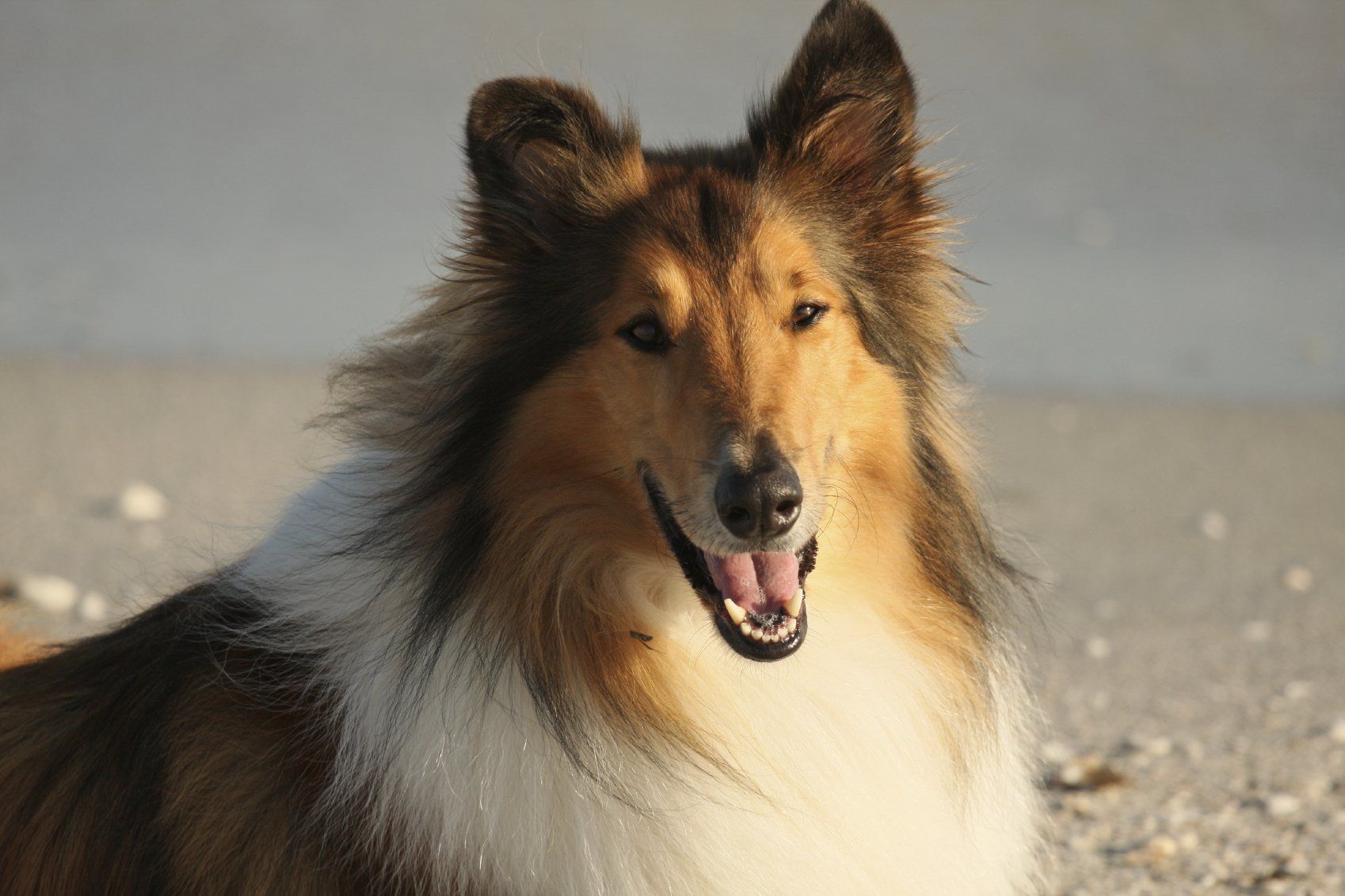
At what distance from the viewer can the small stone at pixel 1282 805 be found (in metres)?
4.35

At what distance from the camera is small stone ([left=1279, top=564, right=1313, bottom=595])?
266 inches

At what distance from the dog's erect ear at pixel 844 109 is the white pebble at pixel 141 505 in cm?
505

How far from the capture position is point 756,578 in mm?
2883

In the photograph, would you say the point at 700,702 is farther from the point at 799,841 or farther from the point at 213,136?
the point at 213,136

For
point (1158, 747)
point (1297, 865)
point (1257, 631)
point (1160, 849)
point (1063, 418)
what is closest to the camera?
point (1297, 865)

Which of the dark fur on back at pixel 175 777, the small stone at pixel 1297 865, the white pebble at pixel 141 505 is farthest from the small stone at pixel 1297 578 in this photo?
the white pebble at pixel 141 505

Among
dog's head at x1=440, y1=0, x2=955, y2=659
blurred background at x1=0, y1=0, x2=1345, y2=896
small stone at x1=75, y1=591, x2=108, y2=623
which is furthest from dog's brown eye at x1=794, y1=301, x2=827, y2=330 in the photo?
small stone at x1=75, y1=591, x2=108, y2=623

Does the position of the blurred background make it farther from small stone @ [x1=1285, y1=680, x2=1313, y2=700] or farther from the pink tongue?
the pink tongue

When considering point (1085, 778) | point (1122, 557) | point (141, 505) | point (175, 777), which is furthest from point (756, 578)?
point (141, 505)

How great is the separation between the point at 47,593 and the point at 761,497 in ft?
A: 12.8

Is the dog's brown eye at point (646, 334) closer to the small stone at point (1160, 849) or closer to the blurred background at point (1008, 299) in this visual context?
the blurred background at point (1008, 299)

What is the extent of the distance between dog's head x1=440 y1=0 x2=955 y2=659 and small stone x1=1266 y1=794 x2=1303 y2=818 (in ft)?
7.08

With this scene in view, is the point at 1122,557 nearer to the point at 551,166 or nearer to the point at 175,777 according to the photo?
the point at 551,166

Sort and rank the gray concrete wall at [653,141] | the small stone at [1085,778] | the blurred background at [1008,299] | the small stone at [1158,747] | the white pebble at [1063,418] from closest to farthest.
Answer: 1. the small stone at [1085,778]
2. the small stone at [1158,747]
3. the blurred background at [1008,299]
4. the white pebble at [1063,418]
5. the gray concrete wall at [653,141]
